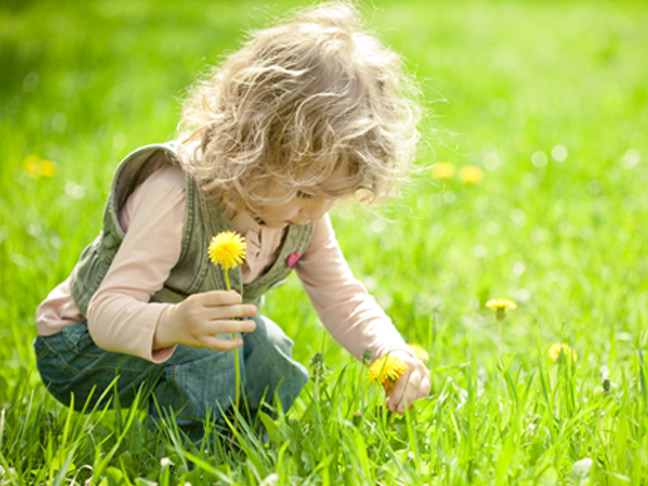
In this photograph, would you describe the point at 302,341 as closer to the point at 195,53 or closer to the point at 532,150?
the point at 532,150

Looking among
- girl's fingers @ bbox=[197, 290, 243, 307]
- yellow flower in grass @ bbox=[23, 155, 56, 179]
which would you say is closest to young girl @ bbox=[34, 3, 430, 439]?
girl's fingers @ bbox=[197, 290, 243, 307]

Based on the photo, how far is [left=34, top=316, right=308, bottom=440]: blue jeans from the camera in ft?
4.68

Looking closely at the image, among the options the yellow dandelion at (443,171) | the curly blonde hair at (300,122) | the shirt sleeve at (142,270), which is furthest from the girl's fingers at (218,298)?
the yellow dandelion at (443,171)

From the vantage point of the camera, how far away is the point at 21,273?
207 centimetres

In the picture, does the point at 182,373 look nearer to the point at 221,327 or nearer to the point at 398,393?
the point at 221,327

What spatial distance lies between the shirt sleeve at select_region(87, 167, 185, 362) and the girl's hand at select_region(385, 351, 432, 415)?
0.43 metres

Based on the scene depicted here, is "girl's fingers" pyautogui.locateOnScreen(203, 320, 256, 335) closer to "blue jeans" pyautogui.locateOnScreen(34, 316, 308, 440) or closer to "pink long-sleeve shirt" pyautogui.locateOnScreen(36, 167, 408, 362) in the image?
"pink long-sleeve shirt" pyautogui.locateOnScreen(36, 167, 408, 362)

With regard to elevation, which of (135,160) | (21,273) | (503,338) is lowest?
(503,338)

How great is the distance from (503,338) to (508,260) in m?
0.50

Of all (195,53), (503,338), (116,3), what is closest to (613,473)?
(503,338)

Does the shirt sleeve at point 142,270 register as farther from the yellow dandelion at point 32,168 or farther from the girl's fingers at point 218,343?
the yellow dandelion at point 32,168

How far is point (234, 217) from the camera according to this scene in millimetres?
1488

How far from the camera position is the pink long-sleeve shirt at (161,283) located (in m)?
1.31

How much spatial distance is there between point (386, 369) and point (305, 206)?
342 millimetres
